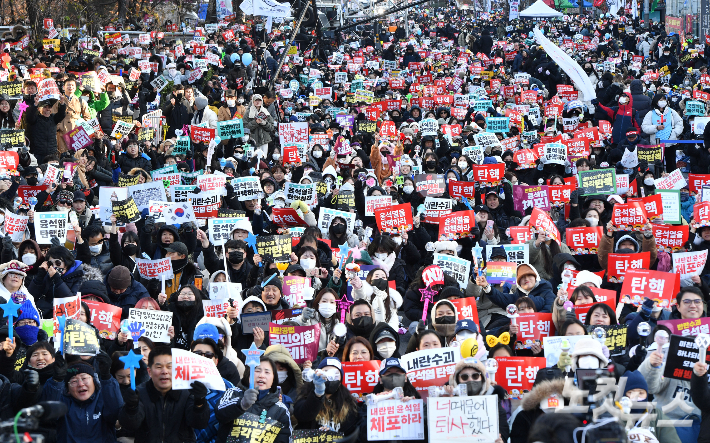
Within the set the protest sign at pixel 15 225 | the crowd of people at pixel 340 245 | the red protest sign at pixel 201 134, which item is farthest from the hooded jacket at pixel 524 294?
the red protest sign at pixel 201 134

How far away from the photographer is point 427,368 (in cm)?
593

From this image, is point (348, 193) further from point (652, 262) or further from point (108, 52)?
point (108, 52)

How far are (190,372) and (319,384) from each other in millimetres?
740

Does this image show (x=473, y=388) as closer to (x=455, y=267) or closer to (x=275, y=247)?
(x=455, y=267)

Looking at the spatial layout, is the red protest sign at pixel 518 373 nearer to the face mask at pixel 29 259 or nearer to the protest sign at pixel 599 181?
the face mask at pixel 29 259

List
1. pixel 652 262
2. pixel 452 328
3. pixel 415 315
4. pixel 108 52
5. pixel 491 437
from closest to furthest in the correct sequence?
1. pixel 491 437
2. pixel 452 328
3. pixel 415 315
4. pixel 652 262
5. pixel 108 52

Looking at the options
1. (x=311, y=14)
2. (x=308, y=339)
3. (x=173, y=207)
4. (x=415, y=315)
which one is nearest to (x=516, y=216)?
(x=415, y=315)

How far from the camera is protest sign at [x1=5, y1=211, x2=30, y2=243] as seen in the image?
9.51 metres

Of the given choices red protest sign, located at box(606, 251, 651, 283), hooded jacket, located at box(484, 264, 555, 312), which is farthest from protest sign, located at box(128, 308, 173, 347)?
red protest sign, located at box(606, 251, 651, 283)

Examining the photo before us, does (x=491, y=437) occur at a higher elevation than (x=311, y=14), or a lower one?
lower

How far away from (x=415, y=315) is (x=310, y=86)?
1398 cm

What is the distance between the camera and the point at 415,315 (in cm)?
831

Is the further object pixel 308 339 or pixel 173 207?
pixel 173 207

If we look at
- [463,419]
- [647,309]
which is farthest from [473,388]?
[647,309]
